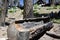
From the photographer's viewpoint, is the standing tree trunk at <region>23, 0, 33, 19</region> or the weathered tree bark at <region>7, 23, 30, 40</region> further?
the standing tree trunk at <region>23, 0, 33, 19</region>

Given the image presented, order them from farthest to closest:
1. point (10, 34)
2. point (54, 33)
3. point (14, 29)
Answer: point (54, 33)
point (10, 34)
point (14, 29)

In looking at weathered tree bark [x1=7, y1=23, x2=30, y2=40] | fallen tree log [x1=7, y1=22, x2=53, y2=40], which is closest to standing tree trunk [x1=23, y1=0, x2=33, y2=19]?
fallen tree log [x1=7, y1=22, x2=53, y2=40]

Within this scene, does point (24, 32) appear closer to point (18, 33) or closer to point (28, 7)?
point (18, 33)

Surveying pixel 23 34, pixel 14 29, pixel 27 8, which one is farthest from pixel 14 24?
pixel 27 8

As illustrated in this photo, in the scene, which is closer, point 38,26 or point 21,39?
point 21,39

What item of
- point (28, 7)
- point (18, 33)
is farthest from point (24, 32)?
point (28, 7)

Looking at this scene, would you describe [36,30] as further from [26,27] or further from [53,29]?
[53,29]

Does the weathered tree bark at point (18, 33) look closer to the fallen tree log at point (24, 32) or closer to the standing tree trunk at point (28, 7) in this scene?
the fallen tree log at point (24, 32)

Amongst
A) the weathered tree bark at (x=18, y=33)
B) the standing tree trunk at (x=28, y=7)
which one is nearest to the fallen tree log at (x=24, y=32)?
the weathered tree bark at (x=18, y=33)

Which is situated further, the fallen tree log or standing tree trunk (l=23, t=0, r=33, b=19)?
standing tree trunk (l=23, t=0, r=33, b=19)

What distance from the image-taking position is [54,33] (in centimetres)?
639

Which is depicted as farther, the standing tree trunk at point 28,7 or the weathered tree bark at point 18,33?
the standing tree trunk at point 28,7

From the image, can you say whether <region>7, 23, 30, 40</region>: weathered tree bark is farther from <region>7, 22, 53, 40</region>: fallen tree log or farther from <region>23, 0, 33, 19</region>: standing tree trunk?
<region>23, 0, 33, 19</region>: standing tree trunk

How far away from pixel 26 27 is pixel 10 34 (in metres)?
0.60
